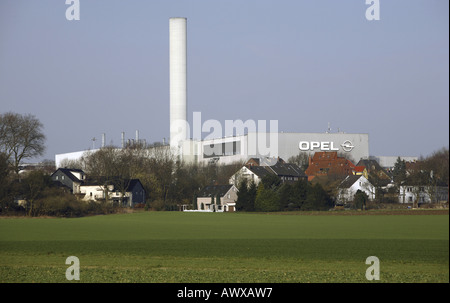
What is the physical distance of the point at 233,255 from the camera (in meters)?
30.9

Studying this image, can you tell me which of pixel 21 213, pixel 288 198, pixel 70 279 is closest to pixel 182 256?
pixel 70 279

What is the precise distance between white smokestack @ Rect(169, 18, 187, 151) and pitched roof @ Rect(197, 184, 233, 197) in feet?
84.3

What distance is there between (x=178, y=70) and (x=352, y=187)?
47.3 metres

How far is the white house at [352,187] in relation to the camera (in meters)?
89.7

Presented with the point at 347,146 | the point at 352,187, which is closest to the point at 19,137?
the point at 352,187

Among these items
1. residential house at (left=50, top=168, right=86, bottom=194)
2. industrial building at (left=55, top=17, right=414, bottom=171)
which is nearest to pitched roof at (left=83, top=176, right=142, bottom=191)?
residential house at (left=50, top=168, right=86, bottom=194)

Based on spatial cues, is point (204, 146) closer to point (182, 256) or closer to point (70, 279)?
point (182, 256)

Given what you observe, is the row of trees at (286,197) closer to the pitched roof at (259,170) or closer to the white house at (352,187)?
the white house at (352,187)

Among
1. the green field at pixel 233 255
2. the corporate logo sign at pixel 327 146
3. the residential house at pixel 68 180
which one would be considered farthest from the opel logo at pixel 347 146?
the green field at pixel 233 255

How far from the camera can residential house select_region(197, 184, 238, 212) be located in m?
105

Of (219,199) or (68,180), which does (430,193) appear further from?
(68,180)

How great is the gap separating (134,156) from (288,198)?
3726cm

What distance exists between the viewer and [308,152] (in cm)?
15175

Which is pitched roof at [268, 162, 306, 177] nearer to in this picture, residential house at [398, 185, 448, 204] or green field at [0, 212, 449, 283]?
green field at [0, 212, 449, 283]
